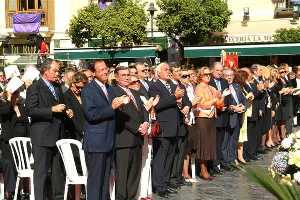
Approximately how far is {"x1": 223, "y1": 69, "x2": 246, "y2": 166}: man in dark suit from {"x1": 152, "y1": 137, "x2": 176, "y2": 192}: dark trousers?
7.84 feet

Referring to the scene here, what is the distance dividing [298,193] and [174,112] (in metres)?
7.08

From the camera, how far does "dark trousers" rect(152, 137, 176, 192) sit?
9984 millimetres

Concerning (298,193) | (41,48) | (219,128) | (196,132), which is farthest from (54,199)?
(41,48)

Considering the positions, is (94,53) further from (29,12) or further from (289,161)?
(289,161)

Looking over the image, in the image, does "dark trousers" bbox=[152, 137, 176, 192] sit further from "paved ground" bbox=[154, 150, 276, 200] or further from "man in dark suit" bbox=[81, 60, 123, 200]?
"man in dark suit" bbox=[81, 60, 123, 200]

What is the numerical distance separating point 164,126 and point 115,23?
973 inches

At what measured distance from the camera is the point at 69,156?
802 centimetres

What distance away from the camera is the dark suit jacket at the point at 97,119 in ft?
24.8

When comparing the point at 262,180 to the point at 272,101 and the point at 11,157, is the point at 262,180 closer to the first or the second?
the point at 11,157

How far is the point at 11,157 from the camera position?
9422 millimetres

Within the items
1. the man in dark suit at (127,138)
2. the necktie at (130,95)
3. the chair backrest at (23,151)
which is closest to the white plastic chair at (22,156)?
the chair backrest at (23,151)

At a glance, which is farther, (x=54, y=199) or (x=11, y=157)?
(x=11, y=157)

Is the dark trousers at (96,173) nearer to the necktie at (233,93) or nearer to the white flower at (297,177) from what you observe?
A: the white flower at (297,177)

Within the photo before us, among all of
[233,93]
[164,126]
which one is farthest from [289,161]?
[233,93]
